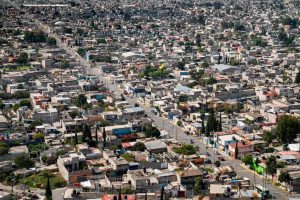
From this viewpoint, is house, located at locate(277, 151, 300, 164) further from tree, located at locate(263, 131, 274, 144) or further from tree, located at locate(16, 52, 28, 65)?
tree, located at locate(16, 52, 28, 65)

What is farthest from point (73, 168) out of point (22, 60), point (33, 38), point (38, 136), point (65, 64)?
point (33, 38)

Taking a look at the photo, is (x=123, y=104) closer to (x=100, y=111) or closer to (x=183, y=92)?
(x=100, y=111)

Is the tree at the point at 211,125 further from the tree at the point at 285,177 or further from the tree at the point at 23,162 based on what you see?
the tree at the point at 23,162

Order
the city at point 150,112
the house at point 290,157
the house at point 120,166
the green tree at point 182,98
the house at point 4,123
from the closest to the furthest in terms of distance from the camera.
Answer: the city at point 150,112, the house at point 120,166, the house at point 290,157, the house at point 4,123, the green tree at point 182,98

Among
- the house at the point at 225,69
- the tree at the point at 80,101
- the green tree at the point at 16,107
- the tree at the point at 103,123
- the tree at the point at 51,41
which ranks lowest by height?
the tree at the point at 103,123

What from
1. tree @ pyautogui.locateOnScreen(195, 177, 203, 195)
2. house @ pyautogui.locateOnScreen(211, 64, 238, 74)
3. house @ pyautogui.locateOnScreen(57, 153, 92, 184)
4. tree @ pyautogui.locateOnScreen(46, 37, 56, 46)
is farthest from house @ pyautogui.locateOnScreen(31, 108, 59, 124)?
tree @ pyautogui.locateOnScreen(46, 37, 56, 46)

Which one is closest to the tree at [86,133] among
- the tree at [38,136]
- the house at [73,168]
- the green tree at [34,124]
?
the house at [73,168]

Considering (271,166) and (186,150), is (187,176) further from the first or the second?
(186,150)
